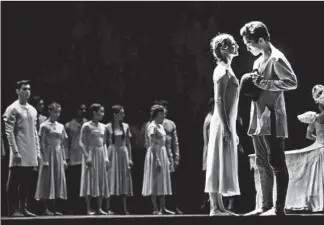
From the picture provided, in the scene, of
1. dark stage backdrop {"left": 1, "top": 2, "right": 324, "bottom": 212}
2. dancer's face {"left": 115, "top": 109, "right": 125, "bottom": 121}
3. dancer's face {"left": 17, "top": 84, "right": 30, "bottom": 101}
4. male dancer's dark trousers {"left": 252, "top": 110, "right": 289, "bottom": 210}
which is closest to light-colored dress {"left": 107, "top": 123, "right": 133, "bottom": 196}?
dancer's face {"left": 115, "top": 109, "right": 125, "bottom": 121}

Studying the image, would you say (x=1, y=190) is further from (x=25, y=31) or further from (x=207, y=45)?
(x=207, y=45)

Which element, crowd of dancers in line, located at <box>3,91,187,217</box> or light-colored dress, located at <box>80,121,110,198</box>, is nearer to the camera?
crowd of dancers in line, located at <box>3,91,187,217</box>

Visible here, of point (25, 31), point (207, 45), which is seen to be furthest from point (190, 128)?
point (25, 31)

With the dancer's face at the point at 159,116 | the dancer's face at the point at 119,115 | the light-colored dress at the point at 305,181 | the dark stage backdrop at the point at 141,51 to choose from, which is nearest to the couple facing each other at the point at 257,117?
the light-colored dress at the point at 305,181

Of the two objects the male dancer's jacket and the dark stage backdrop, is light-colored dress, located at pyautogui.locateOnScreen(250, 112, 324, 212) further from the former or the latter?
the dark stage backdrop

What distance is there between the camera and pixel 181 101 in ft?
41.2

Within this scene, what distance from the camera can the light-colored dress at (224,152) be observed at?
21.8ft

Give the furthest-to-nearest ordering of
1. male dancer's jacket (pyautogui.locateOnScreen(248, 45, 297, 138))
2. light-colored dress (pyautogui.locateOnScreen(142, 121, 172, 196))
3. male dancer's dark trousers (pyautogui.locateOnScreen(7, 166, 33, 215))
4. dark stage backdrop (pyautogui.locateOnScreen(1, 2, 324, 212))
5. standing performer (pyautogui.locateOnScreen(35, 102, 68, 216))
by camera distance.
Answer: dark stage backdrop (pyautogui.locateOnScreen(1, 2, 324, 212))
light-colored dress (pyautogui.locateOnScreen(142, 121, 172, 196))
standing performer (pyautogui.locateOnScreen(35, 102, 68, 216))
male dancer's dark trousers (pyautogui.locateOnScreen(7, 166, 33, 215))
male dancer's jacket (pyautogui.locateOnScreen(248, 45, 297, 138))

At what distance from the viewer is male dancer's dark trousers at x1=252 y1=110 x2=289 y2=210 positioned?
20.6 feet

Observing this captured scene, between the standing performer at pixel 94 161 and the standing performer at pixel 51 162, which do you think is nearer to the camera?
the standing performer at pixel 51 162

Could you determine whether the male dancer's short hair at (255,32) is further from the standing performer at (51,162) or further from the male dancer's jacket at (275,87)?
the standing performer at (51,162)

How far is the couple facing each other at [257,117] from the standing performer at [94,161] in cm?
384

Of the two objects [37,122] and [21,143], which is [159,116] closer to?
[37,122]

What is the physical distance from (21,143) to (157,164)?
2316mm
